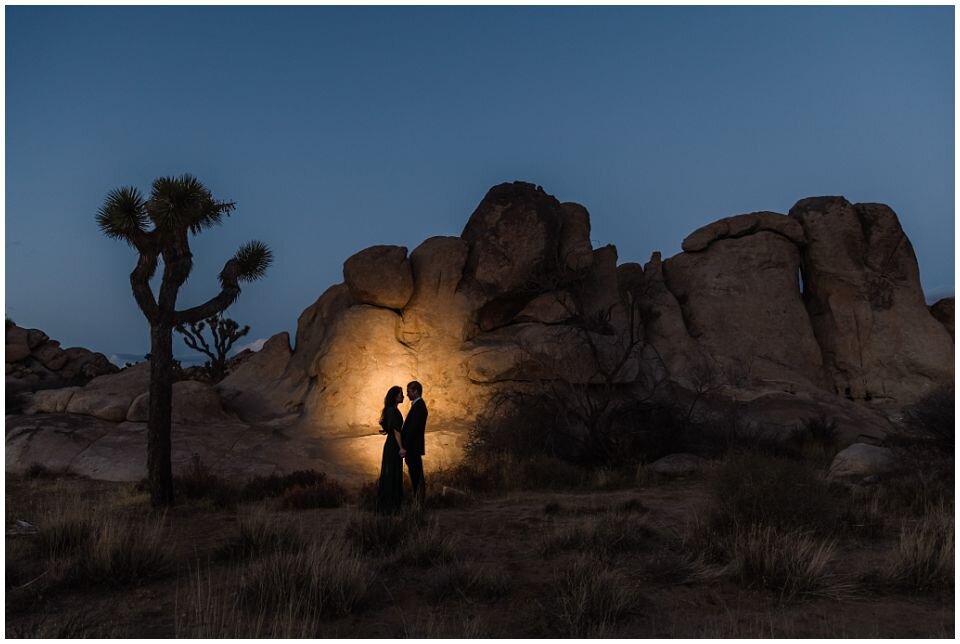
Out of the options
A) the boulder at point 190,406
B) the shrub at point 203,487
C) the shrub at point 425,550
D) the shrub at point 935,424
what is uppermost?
Answer: the boulder at point 190,406


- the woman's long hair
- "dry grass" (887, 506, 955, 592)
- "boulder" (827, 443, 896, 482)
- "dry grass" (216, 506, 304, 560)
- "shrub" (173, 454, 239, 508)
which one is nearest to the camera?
"dry grass" (887, 506, 955, 592)

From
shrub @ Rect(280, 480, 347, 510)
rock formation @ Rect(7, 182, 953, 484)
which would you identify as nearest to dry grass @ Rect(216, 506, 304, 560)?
shrub @ Rect(280, 480, 347, 510)

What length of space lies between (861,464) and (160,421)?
1139 cm

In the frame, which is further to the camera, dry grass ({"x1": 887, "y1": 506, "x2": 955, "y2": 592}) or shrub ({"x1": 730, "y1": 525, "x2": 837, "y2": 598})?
dry grass ({"x1": 887, "y1": 506, "x2": 955, "y2": 592})

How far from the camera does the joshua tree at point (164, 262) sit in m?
10.8

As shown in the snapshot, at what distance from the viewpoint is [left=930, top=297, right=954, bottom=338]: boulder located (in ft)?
76.8

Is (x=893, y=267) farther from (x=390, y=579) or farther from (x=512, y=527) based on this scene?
(x=390, y=579)

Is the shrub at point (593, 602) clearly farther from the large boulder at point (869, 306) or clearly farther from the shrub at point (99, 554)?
the large boulder at point (869, 306)

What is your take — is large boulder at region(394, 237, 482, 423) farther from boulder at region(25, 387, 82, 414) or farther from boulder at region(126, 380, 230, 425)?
boulder at region(25, 387, 82, 414)

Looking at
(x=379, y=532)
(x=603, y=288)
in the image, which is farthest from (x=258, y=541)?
(x=603, y=288)

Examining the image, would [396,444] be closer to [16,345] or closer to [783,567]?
[783,567]

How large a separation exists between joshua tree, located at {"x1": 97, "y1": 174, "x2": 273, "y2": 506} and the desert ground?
109 cm

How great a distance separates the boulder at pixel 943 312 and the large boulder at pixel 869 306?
5.06 ft

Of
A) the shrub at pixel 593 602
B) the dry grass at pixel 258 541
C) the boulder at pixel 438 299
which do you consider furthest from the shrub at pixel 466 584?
the boulder at pixel 438 299
